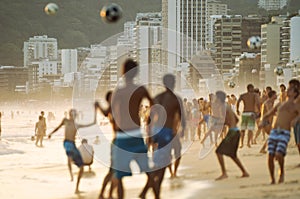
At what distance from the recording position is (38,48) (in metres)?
127

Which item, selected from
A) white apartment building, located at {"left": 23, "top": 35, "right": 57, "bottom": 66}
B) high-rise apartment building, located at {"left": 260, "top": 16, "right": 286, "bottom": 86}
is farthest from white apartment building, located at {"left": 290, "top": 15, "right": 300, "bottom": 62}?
white apartment building, located at {"left": 23, "top": 35, "right": 57, "bottom": 66}

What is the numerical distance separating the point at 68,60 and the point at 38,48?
10147 mm

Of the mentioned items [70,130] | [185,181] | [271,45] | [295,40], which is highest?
[271,45]

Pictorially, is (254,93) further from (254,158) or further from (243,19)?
(243,19)

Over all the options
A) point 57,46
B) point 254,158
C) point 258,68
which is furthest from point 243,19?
point 254,158

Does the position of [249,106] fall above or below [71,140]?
above

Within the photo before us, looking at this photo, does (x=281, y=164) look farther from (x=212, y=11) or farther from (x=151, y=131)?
(x=212, y=11)

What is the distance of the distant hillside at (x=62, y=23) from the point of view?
368 feet


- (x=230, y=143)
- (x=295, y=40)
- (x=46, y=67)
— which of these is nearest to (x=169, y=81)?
(x=230, y=143)

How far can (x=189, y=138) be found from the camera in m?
15.0

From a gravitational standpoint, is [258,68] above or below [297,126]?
above

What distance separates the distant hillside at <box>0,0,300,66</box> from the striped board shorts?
9889 cm

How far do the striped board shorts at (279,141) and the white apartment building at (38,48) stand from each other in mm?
115589

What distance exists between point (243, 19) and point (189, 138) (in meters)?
69.9
